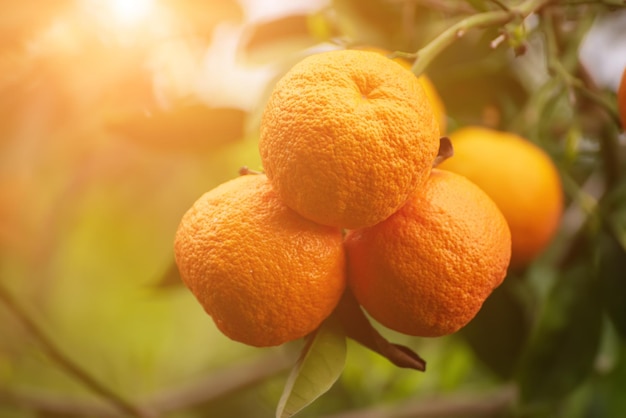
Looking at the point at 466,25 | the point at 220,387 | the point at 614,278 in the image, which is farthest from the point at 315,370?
the point at 220,387

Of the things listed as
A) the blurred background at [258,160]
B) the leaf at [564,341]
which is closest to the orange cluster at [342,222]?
the blurred background at [258,160]

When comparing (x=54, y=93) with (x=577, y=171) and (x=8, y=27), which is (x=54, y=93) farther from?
(x=577, y=171)

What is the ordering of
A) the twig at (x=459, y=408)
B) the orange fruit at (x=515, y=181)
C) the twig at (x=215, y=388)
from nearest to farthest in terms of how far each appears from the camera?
the orange fruit at (x=515, y=181) < the twig at (x=459, y=408) < the twig at (x=215, y=388)

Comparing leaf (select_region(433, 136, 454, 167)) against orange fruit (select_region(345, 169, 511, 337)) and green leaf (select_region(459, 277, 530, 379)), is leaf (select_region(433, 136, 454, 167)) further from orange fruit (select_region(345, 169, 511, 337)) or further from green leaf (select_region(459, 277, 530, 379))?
green leaf (select_region(459, 277, 530, 379))

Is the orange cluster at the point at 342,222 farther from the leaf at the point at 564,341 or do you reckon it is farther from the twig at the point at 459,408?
the twig at the point at 459,408

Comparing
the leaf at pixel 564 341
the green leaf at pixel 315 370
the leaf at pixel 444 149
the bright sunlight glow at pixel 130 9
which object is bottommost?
the leaf at pixel 564 341

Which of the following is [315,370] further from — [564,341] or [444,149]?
[564,341]

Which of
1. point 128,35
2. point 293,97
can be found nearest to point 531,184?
point 293,97
